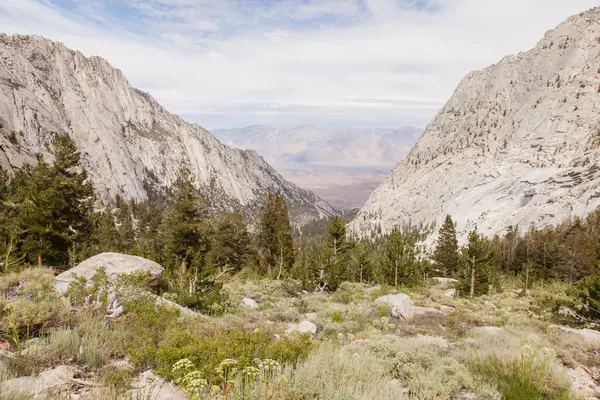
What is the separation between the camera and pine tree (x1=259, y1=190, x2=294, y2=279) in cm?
3547

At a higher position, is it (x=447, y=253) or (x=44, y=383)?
(x=44, y=383)

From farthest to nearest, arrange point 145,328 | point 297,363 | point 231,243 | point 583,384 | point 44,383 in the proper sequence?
1. point 231,243
2. point 583,384
3. point 145,328
4. point 297,363
5. point 44,383

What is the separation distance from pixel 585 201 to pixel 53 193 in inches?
5474

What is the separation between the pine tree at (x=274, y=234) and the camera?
35469 mm

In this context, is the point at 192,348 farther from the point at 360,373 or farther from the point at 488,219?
the point at 488,219

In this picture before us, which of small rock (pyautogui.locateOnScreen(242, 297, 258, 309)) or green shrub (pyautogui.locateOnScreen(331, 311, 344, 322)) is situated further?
small rock (pyautogui.locateOnScreen(242, 297, 258, 309))

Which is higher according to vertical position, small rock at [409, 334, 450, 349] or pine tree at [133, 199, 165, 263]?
small rock at [409, 334, 450, 349]

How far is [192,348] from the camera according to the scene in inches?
204

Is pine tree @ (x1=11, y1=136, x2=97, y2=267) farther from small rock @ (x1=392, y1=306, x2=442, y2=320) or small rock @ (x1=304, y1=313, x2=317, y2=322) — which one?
small rock @ (x1=392, y1=306, x2=442, y2=320)

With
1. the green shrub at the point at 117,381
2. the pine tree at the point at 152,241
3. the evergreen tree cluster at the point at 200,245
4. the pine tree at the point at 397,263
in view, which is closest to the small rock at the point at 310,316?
the evergreen tree cluster at the point at 200,245

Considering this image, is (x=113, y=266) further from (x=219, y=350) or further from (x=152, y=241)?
(x=152, y=241)

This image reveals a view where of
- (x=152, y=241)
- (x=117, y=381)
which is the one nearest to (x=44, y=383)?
(x=117, y=381)

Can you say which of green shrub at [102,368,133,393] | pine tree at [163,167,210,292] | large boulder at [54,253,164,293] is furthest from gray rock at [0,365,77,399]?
pine tree at [163,167,210,292]

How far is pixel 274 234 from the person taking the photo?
118ft
